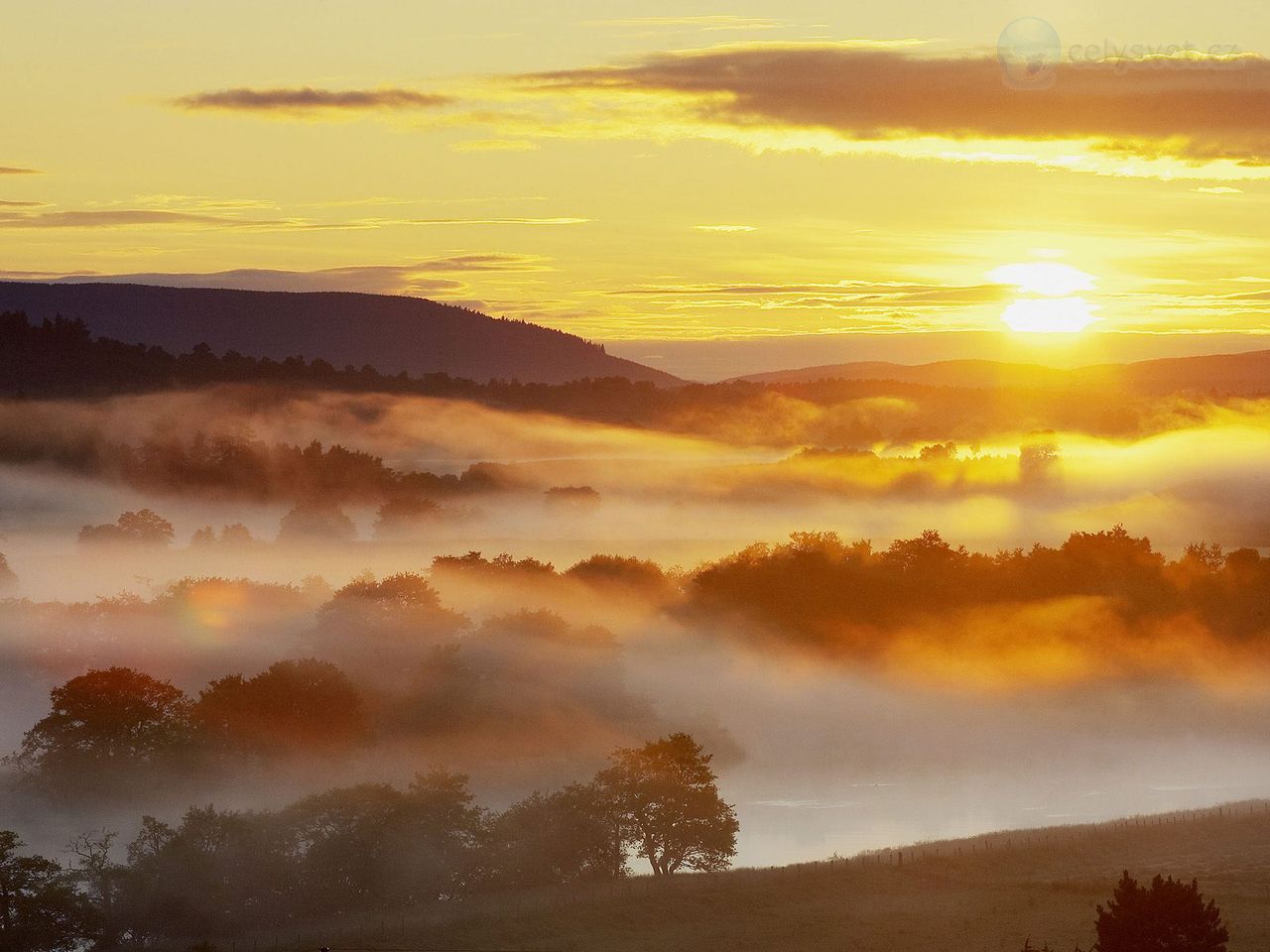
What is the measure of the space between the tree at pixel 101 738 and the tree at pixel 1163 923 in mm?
54828

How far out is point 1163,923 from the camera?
173 ft

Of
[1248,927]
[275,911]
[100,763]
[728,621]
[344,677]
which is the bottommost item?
[1248,927]

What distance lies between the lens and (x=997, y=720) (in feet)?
495

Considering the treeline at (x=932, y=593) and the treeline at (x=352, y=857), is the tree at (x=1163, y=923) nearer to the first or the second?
the treeline at (x=352, y=857)

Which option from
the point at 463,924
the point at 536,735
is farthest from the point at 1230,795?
the point at 463,924

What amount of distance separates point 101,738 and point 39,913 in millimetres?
31035

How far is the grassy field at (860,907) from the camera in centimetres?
6631

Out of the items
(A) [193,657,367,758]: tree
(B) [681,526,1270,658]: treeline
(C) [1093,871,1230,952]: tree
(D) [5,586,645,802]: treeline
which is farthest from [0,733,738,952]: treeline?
(B) [681,526,1270,658]: treeline

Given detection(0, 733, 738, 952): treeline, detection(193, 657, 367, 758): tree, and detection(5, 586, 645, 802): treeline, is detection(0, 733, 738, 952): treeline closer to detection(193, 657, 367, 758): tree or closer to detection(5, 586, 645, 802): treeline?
detection(5, 586, 645, 802): treeline

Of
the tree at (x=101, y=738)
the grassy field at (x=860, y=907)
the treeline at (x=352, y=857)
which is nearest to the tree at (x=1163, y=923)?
the grassy field at (x=860, y=907)

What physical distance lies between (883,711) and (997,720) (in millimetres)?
8680

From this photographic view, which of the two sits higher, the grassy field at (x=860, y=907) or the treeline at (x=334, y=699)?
the treeline at (x=334, y=699)

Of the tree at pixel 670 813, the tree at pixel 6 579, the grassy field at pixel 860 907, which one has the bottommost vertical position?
the grassy field at pixel 860 907

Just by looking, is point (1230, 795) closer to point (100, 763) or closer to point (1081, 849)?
point (1081, 849)
